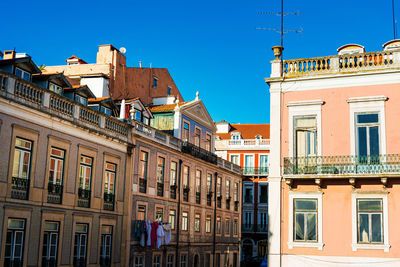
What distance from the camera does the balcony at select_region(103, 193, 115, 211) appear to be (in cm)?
2828

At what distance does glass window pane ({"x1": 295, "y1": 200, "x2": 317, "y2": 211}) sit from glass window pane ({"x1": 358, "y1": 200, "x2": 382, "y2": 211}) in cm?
151

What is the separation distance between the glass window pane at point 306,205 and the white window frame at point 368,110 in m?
2.19

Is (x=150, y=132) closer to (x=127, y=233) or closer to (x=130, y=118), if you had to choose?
(x=130, y=118)

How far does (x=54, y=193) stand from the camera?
24.5 m

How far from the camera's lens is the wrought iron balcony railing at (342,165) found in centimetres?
1827

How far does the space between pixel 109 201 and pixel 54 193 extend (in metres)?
4.58

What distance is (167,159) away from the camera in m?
35.1

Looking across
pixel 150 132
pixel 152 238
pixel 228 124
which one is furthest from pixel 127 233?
pixel 228 124

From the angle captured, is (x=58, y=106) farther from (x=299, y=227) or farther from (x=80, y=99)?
(x=299, y=227)

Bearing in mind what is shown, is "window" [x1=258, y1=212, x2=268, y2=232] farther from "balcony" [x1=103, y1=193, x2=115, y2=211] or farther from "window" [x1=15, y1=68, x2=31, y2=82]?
"window" [x1=15, y1=68, x2=31, y2=82]

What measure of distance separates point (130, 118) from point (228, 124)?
111ft

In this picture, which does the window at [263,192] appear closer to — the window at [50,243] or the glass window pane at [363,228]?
the window at [50,243]

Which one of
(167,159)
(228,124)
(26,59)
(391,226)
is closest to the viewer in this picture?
(391,226)

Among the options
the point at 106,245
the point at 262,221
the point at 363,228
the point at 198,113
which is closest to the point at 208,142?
the point at 198,113
